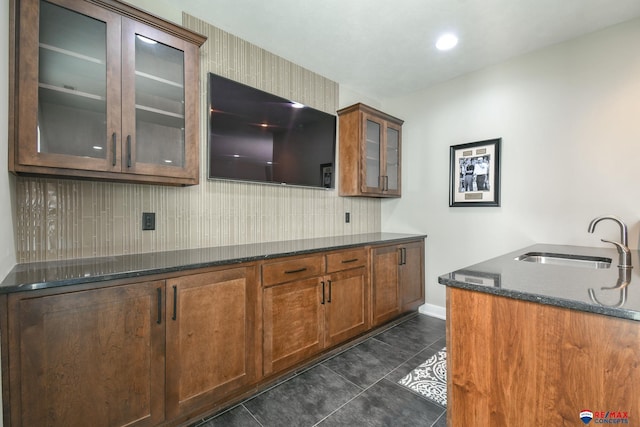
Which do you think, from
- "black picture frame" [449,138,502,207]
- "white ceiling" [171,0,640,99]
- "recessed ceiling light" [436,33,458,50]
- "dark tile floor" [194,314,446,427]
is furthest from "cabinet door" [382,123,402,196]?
"dark tile floor" [194,314,446,427]

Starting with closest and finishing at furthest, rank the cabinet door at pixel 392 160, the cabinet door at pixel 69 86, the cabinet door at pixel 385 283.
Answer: the cabinet door at pixel 69 86
the cabinet door at pixel 385 283
the cabinet door at pixel 392 160

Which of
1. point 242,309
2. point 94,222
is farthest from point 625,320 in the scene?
point 94,222

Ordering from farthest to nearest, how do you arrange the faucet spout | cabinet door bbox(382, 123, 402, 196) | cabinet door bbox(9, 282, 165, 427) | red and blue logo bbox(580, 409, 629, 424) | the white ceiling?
1. cabinet door bbox(382, 123, 402, 196)
2. the white ceiling
3. the faucet spout
4. cabinet door bbox(9, 282, 165, 427)
5. red and blue logo bbox(580, 409, 629, 424)

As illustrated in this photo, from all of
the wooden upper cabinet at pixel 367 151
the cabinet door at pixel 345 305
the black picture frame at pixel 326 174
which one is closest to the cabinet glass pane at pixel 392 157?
the wooden upper cabinet at pixel 367 151

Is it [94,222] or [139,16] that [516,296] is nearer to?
[94,222]

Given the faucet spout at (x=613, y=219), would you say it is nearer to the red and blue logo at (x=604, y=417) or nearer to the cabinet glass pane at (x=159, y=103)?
the red and blue logo at (x=604, y=417)

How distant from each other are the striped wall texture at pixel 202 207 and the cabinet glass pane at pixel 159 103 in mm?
340

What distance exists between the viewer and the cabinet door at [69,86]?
129 cm

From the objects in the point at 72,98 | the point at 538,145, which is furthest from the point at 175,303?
the point at 538,145

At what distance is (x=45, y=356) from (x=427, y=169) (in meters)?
3.44

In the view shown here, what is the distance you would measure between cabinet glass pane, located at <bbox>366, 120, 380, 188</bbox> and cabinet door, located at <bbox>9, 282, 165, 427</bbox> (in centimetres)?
237

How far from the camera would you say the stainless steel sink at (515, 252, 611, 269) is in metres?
1.86

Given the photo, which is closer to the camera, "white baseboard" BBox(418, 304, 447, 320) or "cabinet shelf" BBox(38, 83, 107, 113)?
"cabinet shelf" BBox(38, 83, 107, 113)

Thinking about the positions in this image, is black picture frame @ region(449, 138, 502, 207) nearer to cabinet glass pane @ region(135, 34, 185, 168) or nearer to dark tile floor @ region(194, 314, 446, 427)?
dark tile floor @ region(194, 314, 446, 427)
